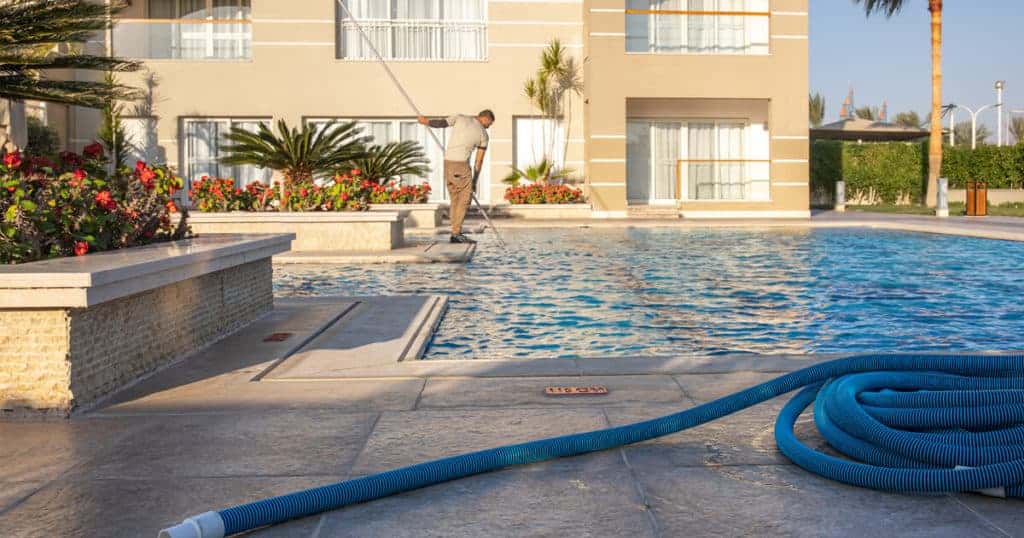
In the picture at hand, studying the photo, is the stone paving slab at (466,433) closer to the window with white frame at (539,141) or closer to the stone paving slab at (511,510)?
the stone paving slab at (511,510)

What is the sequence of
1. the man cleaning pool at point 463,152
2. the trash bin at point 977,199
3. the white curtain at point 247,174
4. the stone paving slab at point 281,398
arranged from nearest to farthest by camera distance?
the stone paving slab at point 281,398, the man cleaning pool at point 463,152, the trash bin at point 977,199, the white curtain at point 247,174

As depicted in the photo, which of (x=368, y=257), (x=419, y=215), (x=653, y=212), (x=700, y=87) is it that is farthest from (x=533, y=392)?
(x=700, y=87)

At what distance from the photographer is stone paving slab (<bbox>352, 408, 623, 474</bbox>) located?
12.9ft

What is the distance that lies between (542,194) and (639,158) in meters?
3.87

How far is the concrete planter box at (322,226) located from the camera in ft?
49.1

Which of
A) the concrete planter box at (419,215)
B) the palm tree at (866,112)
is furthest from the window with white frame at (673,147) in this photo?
the palm tree at (866,112)

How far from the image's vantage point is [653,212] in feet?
91.3

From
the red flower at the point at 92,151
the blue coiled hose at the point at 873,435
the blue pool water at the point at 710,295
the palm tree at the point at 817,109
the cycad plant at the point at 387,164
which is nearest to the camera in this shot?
the blue coiled hose at the point at 873,435

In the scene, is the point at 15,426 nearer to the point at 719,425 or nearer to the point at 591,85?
the point at 719,425

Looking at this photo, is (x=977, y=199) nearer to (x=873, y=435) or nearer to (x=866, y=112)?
(x=873, y=435)

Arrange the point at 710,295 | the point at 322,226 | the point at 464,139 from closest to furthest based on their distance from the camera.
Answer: the point at 710,295 → the point at 322,226 → the point at 464,139

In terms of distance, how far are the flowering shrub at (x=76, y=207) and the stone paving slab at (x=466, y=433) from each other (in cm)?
242

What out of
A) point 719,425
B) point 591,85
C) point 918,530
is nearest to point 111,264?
point 719,425

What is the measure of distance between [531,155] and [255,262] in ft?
71.3
